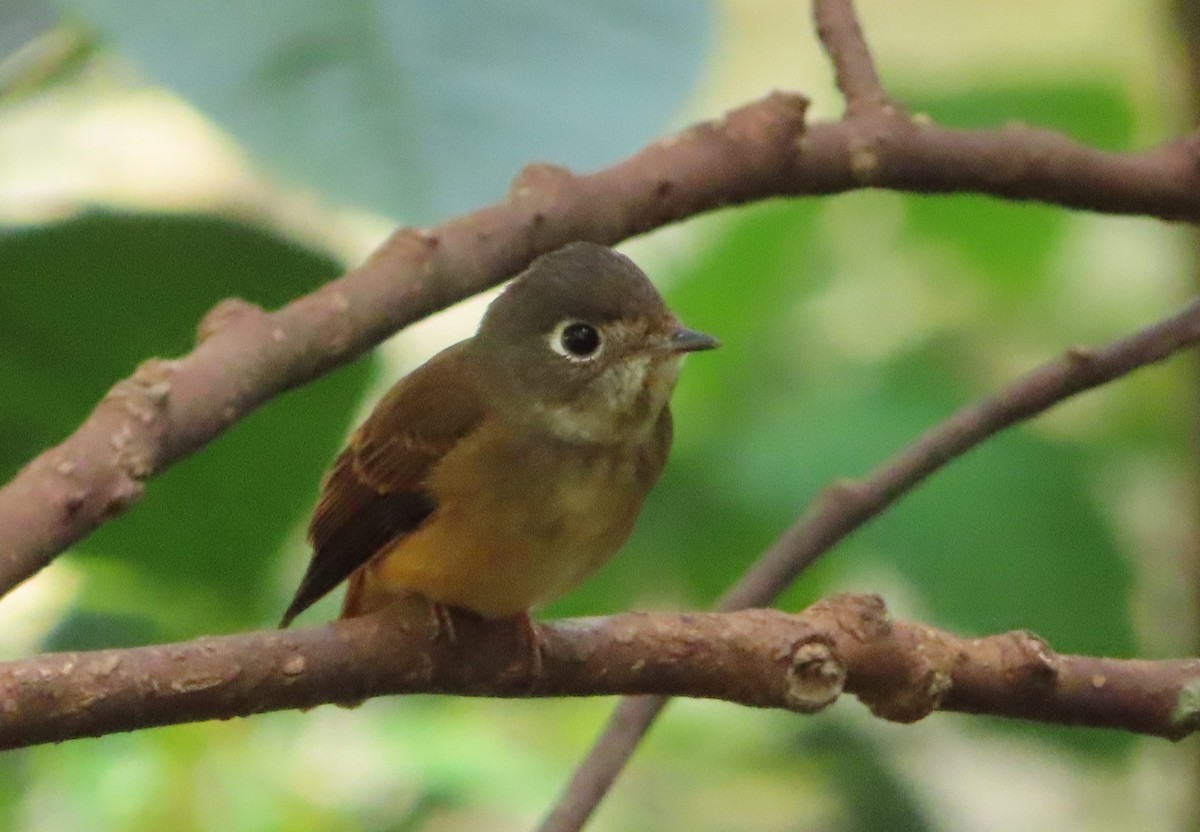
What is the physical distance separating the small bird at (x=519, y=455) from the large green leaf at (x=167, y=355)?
0.25 meters

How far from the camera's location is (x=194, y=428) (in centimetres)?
190

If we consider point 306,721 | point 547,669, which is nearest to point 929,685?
point 547,669

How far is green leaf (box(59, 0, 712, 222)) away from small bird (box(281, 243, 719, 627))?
176 mm

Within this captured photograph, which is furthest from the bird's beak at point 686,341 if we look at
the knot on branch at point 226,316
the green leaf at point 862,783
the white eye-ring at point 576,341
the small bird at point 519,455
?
the green leaf at point 862,783

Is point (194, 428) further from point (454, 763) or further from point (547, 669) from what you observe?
point (454, 763)

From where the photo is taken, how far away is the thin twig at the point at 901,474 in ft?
7.47

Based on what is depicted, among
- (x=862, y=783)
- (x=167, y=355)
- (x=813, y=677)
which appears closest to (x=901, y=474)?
(x=813, y=677)

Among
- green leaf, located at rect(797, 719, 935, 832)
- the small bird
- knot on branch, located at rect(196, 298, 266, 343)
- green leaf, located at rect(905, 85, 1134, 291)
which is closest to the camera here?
knot on branch, located at rect(196, 298, 266, 343)

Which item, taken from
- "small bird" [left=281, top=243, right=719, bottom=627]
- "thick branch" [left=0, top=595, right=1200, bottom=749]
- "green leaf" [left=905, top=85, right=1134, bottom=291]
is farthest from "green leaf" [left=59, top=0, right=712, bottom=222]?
"green leaf" [left=905, top=85, right=1134, bottom=291]

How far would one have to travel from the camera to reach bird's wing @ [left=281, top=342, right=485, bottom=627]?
7.39 feet

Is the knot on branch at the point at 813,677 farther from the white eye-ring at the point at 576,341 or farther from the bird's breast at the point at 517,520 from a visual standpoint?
the white eye-ring at the point at 576,341

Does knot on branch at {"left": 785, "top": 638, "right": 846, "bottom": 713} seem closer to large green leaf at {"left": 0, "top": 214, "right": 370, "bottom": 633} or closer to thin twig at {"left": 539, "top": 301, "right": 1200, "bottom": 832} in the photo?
thin twig at {"left": 539, "top": 301, "right": 1200, "bottom": 832}

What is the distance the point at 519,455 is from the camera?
223 cm

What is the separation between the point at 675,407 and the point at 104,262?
4.34 ft
